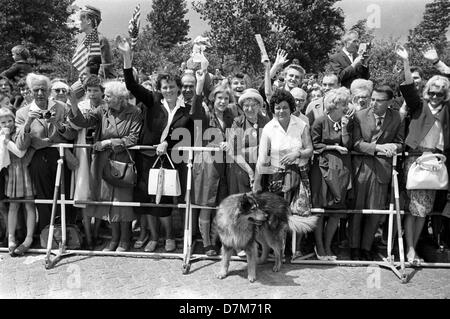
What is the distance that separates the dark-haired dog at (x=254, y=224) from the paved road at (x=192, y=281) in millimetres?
255

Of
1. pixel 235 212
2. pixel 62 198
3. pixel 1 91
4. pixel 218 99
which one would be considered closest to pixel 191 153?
pixel 218 99

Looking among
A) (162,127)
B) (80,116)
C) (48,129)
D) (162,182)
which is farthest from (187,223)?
(48,129)

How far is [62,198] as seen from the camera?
5422 mm

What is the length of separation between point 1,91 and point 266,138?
15.2 feet

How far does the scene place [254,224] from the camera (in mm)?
4590

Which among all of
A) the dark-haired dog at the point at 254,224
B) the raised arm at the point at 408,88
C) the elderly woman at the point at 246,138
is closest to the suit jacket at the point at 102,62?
the elderly woman at the point at 246,138

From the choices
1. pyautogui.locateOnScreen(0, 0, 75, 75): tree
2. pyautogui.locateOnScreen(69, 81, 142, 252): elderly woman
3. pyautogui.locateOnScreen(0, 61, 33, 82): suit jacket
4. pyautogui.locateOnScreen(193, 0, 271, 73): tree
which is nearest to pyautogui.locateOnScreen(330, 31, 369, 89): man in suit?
pyautogui.locateOnScreen(69, 81, 142, 252): elderly woman

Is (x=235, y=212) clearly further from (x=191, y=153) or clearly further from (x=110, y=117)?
(x=110, y=117)

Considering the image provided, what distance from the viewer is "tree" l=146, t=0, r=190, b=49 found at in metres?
60.6

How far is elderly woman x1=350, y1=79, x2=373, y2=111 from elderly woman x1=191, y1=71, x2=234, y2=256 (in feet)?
5.67

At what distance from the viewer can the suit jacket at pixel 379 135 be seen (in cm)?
506

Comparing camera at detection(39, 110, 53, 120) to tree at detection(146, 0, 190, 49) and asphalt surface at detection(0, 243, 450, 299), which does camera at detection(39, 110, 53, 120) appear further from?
tree at detection(146, 0, 190, 49)
